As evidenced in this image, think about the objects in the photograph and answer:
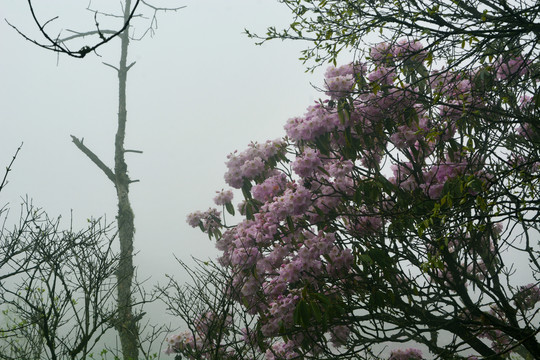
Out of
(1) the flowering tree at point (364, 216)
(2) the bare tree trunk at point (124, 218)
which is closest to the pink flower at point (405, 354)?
(1) the flowering tree at point (364, 216)

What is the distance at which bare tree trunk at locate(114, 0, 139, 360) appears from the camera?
762 cm

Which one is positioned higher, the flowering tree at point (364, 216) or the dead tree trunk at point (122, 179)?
the dead tree trunk at point (122, 179)

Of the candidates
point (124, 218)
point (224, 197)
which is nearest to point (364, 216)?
point (224, 197)

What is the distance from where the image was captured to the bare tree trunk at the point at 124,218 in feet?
25.0

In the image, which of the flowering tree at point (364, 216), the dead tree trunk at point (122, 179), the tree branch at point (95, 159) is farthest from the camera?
the tree branch at point (95, 159)

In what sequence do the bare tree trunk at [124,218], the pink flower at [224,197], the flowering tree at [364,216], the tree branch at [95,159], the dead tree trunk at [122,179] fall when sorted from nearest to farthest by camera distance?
the flowering tree at [364,216], the pink flower at [224,197], the bare tree trunk at [124,218], the dead tree trunk at [122,179], the tree branch at [95,159]

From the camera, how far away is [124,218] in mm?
9047

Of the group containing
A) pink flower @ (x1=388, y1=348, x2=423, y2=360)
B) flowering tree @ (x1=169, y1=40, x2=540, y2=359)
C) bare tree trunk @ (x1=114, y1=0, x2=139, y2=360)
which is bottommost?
pink flower @ (x1=388, y1=348, x2=423, y2=360)

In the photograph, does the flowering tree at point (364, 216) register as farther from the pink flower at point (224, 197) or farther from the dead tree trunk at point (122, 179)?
the dead tree trunk at point (122, 179)

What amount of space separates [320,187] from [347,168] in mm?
339

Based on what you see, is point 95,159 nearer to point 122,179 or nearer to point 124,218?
point 122,179

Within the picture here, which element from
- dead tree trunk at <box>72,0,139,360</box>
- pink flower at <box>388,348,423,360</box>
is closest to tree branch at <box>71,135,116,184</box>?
dead tree trunk at <box>72,0,139,360</box>

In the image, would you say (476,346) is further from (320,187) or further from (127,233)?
(127,233)

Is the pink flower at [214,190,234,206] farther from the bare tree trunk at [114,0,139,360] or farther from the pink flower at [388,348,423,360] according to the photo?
the bare tree trunk at [114,0,139,360]
